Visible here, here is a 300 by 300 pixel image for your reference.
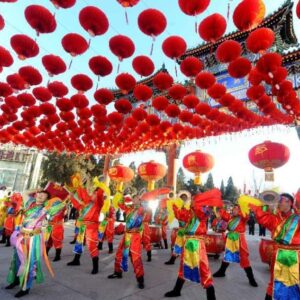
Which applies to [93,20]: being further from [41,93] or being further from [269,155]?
[269,155]

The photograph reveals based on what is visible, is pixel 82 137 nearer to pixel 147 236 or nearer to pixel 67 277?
pixel 147 236

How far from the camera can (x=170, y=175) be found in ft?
45.1

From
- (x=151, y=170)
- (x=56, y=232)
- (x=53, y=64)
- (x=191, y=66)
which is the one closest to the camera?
(x=191, y=66)

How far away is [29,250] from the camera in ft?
12.3

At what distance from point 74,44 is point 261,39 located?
2940 millimetres

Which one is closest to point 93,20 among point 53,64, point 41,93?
point 53,64

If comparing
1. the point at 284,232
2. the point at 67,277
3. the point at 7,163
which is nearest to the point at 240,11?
the point at 284,232

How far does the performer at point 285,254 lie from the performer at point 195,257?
2.50 ft

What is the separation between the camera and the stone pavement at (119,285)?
3.74 metres

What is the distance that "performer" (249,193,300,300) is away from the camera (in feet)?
9.91

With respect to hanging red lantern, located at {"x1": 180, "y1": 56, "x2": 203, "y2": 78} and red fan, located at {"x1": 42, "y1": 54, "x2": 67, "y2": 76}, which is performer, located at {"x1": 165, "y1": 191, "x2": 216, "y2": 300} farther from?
red fan, located at {"x1": 42, "y1": 54, "x2": 67, "y2": 76}

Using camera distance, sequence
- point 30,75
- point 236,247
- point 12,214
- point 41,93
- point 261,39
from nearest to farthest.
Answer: point 261,39 → point 30,75 → point 236,247 → point 41,93 → point 12,214

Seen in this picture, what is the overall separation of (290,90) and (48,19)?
437 centimetres

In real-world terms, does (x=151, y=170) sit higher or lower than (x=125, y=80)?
lower
